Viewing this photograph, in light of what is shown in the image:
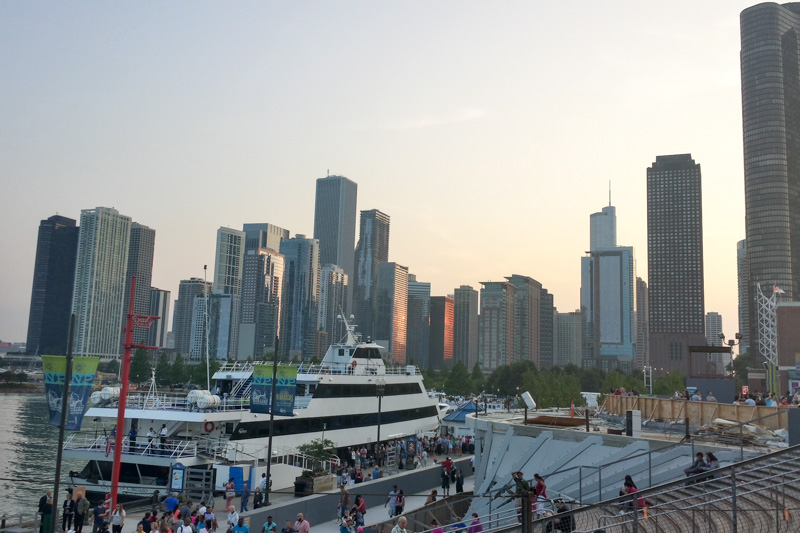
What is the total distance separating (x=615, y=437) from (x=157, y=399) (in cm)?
2110

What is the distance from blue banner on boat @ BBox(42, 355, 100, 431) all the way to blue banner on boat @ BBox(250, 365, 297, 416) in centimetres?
706

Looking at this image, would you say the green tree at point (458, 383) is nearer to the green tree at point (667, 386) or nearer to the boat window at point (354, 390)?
the green tree at point (667, 386)

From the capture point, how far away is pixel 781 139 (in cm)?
17612

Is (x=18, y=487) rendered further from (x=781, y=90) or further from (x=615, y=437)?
(x=781, y=90)

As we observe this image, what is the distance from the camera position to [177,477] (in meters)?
24.3

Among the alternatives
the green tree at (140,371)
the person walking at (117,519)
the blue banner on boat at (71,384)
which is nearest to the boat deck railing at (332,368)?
the blue banner on boat at (71,384)

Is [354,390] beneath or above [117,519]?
above

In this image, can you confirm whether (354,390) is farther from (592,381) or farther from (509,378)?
(592,381)

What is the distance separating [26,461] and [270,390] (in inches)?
1225

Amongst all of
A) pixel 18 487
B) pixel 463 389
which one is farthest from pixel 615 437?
pixel 463 389

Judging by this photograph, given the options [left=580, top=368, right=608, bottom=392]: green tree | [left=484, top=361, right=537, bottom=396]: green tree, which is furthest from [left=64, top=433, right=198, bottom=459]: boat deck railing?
[left=580, top=368, right=608, bottom=392]: green tree

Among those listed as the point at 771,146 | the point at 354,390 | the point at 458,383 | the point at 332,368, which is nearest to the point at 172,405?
the point at 354,390

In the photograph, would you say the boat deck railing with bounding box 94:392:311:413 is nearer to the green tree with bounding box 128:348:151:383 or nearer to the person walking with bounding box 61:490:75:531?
the person walking with bounding box 61:490:75:531

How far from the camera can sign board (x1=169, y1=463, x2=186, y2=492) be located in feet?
78.6
